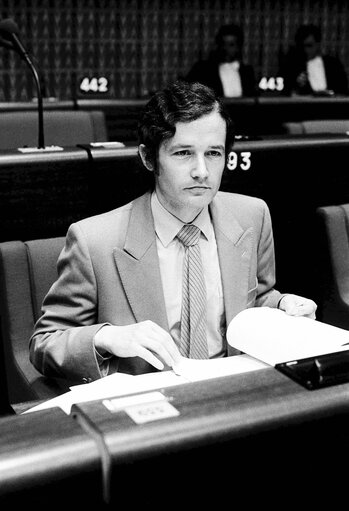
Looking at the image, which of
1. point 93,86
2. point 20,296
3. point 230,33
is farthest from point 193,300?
point 230,33

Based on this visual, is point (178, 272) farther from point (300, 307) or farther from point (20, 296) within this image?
point (20, 296)

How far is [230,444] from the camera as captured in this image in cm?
63

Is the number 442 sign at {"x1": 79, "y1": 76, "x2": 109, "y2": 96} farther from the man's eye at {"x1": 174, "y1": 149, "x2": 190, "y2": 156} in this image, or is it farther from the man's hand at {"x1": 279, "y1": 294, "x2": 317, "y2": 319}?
the man's hand at {"x1": 279, "y1": 294, "x2": 317, "y2": 319}

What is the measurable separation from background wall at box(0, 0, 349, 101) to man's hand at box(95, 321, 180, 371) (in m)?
6.70

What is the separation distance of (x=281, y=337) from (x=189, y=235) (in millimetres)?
554

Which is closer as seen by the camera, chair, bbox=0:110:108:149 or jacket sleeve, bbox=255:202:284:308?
jacket sleeve, bbox=255:202:284:308

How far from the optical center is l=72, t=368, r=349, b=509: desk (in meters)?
0.60

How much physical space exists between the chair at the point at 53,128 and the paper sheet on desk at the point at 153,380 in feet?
9.00

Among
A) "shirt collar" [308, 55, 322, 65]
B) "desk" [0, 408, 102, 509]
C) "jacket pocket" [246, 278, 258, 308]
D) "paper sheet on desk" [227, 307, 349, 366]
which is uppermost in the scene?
"desk" [0, 408, 102, 509]

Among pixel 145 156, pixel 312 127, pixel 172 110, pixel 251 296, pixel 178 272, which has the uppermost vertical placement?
pixel 172 110

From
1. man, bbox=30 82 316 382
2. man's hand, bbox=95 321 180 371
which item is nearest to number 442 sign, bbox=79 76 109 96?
man, bbox=30 82 316 382

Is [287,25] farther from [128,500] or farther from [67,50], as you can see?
[128,500]

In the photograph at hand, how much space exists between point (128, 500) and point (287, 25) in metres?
8.60

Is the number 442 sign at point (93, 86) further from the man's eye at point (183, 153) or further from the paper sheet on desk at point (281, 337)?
the paper sheet on desk at point (281, 337)
